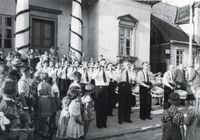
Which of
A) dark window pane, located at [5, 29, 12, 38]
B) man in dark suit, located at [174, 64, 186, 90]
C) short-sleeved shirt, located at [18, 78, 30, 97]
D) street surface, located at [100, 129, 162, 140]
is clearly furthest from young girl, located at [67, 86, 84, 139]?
dark window pane, located at [5, 29, 12, 38]

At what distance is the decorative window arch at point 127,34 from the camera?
58.6ft

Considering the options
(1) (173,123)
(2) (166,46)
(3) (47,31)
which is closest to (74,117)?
(1) (173,123)

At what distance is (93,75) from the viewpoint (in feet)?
29.6

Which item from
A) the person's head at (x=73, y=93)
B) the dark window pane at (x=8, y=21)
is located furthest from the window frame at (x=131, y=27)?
the person's head at (x=73, y=93)

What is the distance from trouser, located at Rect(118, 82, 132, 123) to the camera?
9.12 m

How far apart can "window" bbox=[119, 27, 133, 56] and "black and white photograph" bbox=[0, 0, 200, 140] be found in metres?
0.06

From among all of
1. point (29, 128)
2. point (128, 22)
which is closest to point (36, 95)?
point (29, 128)

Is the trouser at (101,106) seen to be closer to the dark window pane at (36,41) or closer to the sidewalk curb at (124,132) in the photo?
the sidewalk curb at (124,132)

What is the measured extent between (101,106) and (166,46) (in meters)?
17.5

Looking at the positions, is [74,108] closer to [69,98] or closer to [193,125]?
[69,98]

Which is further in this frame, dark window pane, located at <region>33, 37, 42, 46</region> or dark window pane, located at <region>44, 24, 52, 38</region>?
dark window pane, located at <region>44, 24, 52, 38</region>

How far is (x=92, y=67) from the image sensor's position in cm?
1114

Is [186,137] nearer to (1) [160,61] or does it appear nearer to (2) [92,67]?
(2) [92,67]

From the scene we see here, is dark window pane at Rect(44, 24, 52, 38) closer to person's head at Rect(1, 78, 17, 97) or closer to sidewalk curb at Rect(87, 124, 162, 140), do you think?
sidewalk curb at Rect(87, 124, 162, 140)
